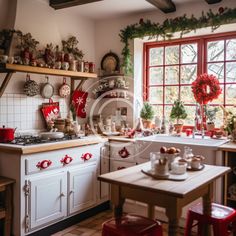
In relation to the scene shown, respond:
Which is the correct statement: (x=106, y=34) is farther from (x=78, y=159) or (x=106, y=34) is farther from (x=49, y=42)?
(x=78, y=159)

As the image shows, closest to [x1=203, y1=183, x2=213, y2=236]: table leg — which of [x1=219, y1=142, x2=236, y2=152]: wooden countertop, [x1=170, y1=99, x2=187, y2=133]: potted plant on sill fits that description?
[x1=219, y1=142, x2=236, y2=152]: wooden countertop

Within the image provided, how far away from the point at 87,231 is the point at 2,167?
1.07 meters

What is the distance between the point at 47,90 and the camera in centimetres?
368

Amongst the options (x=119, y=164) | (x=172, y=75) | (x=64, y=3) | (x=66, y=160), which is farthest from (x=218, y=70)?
(x=66, y=160)

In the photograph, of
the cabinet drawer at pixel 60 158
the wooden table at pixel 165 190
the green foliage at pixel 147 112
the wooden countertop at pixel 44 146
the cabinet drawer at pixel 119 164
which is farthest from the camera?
the green foliage at pixel 147 112

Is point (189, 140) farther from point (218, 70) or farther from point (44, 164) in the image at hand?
point (44, 164)

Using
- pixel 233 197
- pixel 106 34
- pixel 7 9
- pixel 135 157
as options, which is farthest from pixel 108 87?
pixel 233 197

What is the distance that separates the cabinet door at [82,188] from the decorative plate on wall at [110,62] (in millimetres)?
1413

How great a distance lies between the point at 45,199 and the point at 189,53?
2.47 metres

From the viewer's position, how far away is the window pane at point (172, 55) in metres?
4.04

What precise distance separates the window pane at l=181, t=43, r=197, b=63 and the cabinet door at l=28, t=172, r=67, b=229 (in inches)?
82.9

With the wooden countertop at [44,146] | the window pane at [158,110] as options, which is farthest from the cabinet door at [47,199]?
the window pane at [158,110]

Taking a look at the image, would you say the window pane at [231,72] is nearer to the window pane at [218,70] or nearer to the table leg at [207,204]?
the window pane at [218,70]

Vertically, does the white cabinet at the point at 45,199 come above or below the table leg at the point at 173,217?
below
